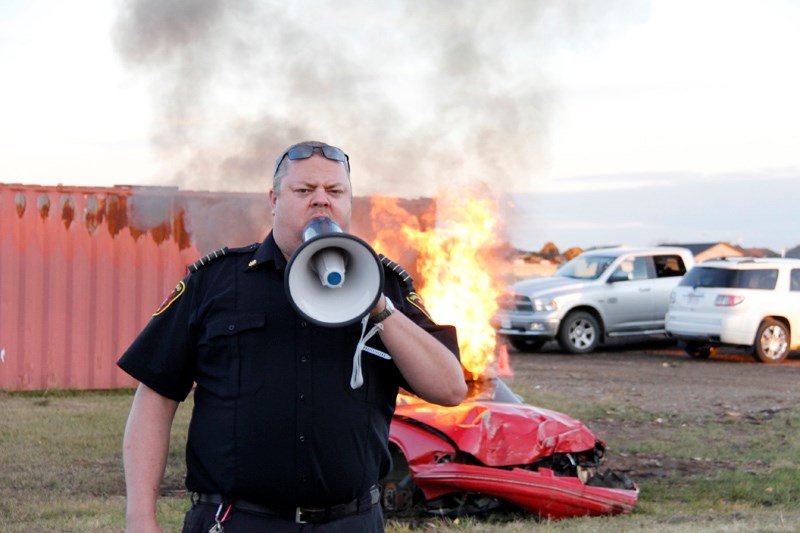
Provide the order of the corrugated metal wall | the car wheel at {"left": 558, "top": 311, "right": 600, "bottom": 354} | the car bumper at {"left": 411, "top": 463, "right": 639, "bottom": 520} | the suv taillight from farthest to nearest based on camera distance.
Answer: the car wheel at {"left": 558, "top": 311, "right": 600, "bottom": 354}, the suv taillight, the corrugated metal wall, the car bumper at {"left": 411, "top": 463, "right": 639, "bottom": 520}

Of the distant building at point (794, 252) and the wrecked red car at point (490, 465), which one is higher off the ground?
the distant building at point (794, 252)

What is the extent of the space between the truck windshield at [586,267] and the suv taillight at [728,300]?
236cm

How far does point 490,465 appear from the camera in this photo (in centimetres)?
734

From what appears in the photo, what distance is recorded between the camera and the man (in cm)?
310

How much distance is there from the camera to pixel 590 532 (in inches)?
272

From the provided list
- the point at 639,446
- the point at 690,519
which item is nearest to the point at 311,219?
the point at 690,519

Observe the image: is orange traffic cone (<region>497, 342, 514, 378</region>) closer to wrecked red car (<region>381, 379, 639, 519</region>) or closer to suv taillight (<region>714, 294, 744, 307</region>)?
wrecked red car (<region>381, 379, 639, 519</region>)

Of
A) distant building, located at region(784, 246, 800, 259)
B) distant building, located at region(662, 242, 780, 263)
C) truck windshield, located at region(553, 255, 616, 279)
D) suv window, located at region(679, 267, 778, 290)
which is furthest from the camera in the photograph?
distant building, located at region(662, 242, 780, 263)

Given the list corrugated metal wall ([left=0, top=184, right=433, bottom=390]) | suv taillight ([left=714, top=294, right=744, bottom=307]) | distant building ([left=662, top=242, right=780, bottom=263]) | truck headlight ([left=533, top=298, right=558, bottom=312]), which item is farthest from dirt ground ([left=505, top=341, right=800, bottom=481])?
distant building ([left=662, top=242, right=780, bottom=263])

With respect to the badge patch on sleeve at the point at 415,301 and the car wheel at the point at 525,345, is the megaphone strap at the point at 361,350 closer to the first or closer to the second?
the badge patch on sleeve at the point at 415,301

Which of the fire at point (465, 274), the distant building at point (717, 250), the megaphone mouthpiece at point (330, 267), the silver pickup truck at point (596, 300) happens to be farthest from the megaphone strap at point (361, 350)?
the distant building at point (717, 250)

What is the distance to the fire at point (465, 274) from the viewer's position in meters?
8.23

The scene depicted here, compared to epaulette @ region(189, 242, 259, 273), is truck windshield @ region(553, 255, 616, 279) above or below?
above

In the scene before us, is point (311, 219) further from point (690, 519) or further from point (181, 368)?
point (690, 519)
